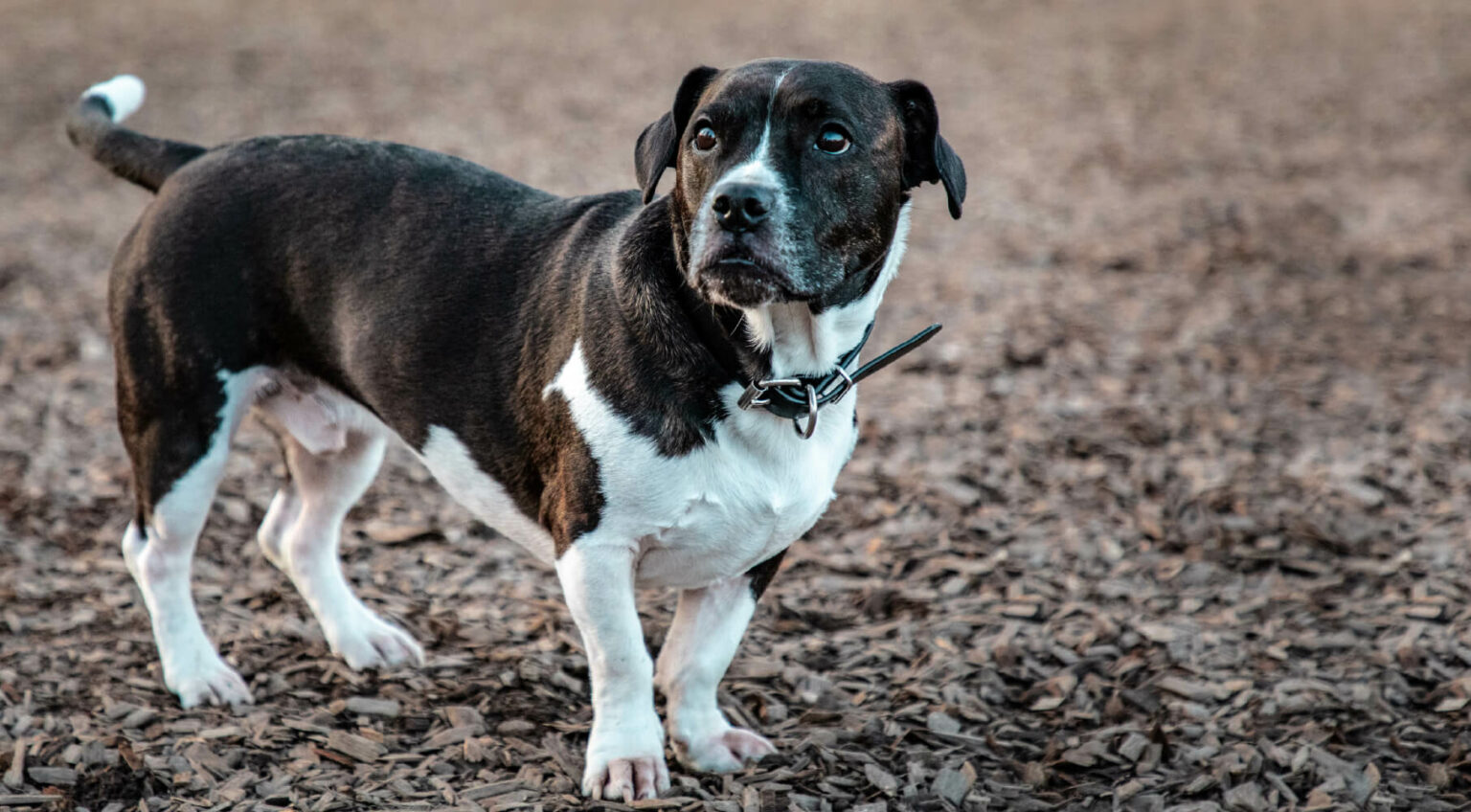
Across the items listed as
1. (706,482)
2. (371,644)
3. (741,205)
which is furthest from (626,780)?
(741,205)

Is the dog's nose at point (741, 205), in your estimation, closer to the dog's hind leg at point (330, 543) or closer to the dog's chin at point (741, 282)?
the dog's chin at point (741, 282)

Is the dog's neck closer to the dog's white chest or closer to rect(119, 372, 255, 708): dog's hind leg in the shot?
the dog's white chest

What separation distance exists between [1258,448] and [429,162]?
11.8 feet

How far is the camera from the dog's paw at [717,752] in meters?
3.34

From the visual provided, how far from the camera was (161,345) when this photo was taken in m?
3.42

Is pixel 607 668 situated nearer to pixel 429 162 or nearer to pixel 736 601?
pixel 736 601

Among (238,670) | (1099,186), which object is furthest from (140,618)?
(1099,186)

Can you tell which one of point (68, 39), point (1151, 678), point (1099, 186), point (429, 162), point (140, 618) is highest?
point (68, 39)

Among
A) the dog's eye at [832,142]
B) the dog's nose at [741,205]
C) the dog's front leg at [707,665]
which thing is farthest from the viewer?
the dog's front leg at [707,665]

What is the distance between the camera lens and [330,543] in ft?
13.0

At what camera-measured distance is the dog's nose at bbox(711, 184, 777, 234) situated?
8.45 feet

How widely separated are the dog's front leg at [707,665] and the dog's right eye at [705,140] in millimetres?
1065

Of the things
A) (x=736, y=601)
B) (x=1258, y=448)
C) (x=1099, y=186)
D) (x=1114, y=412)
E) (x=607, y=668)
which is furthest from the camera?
(x=1099, y=186)

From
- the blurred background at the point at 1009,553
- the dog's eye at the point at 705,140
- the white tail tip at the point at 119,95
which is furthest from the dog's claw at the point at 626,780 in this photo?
the white tail tip at the point at 119,95
